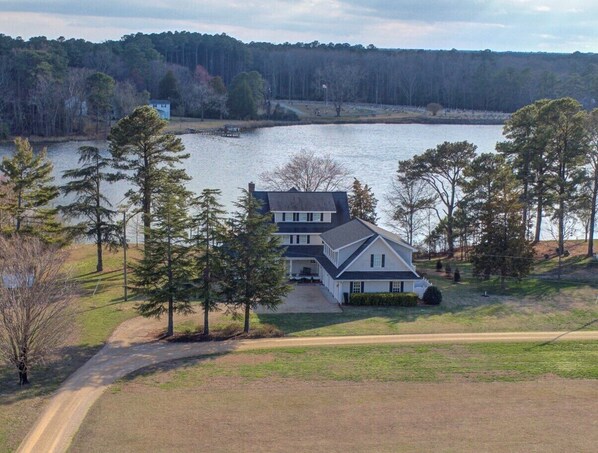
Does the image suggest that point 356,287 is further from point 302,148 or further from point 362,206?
point 302,148

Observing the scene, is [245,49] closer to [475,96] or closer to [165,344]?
[475,96]

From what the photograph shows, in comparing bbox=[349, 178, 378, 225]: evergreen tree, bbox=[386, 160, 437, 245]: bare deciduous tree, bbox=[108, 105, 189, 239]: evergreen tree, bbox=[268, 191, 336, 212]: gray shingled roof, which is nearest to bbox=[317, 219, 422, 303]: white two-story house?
bbox=[268, 191, 336, 212]: gray shingled roof

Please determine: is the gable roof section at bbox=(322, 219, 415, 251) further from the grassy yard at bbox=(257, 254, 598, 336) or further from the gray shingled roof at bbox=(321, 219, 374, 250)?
the grassy yard at bbox=(257, 254, 598, 336)

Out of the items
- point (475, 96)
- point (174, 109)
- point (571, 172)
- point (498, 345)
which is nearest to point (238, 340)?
point (498, 345)

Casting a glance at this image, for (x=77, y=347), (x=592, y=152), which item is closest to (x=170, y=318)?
(x=77, y=347)

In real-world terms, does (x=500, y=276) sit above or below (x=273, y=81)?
below

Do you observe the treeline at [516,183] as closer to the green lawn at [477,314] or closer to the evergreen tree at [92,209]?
the green lawn at [477,314]

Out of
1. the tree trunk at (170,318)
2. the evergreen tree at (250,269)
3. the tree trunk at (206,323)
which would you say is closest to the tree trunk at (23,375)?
the tree trunk at (170,318)
